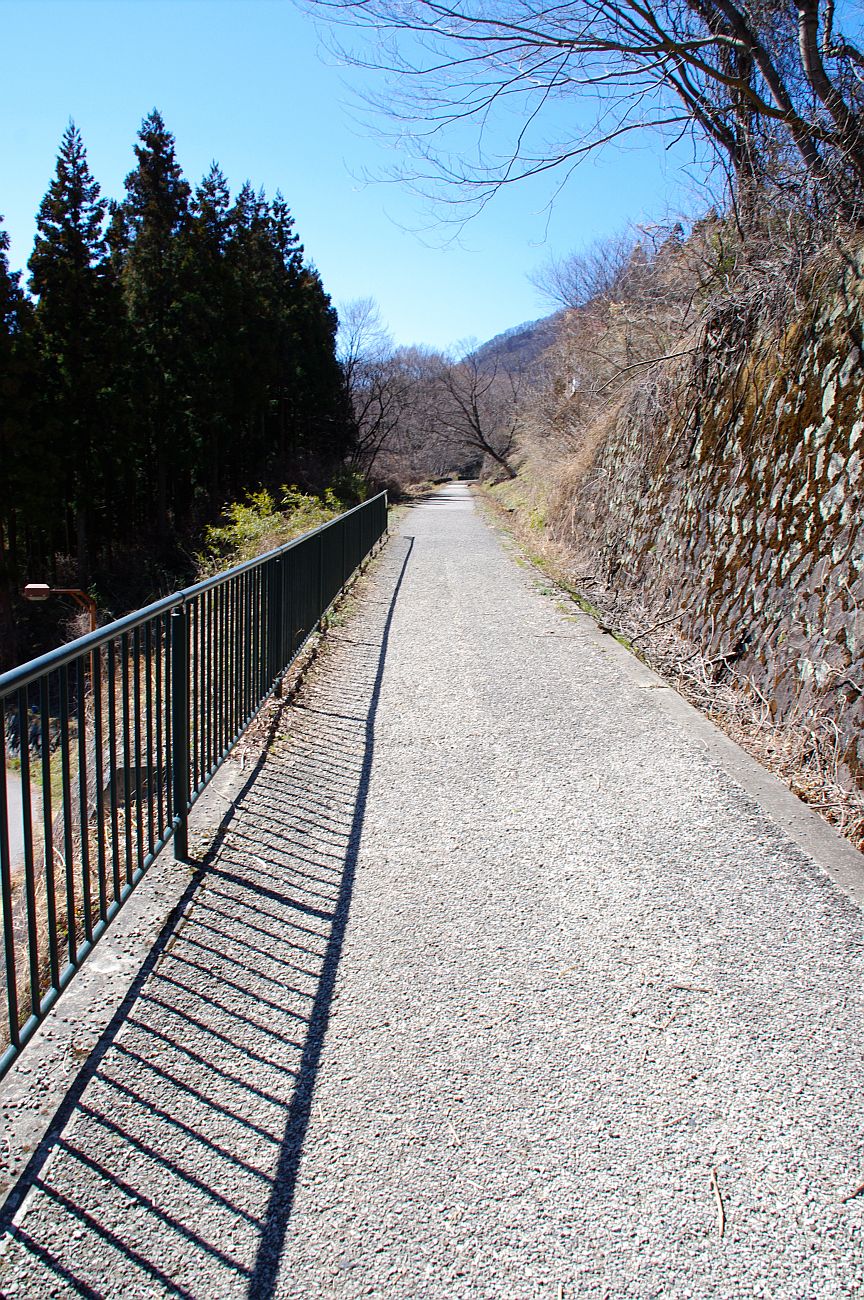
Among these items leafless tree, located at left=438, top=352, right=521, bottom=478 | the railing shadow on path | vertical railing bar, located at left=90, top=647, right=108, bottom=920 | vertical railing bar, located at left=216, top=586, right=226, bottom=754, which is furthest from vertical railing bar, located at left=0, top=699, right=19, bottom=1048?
leafless tree, located at left=438, top=352, right=521, bottom=478

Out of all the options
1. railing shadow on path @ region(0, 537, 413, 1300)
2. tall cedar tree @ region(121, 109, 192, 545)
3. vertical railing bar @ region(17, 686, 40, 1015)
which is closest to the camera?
railing shadow on path @ region(0, 537, 413, 1300)

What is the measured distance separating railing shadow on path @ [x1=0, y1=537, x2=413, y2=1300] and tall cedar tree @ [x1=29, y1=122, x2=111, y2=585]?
24.7 metres

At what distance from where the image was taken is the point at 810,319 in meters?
6.59

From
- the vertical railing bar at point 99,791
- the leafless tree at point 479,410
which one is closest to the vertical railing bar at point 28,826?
the vertical railing bar at point 99,791

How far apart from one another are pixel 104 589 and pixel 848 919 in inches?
1200

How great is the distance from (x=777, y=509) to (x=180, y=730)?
4730 mm

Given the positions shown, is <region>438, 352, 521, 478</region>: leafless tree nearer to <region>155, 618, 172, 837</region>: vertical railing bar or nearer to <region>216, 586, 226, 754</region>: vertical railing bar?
<region>216, 586, 226, 754</region>: vertical railing bar

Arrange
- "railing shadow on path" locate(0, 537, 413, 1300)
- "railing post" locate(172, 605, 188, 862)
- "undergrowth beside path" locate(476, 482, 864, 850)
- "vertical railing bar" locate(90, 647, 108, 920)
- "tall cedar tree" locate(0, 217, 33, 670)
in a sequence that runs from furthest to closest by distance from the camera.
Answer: "tall cedar tree" locate(0, 217, 33, 670) → "undergrowth beside path" locate(476, 482, 864, 850) → "railing post" locate(172, 605, 188, 862) → "vertical railing bar" locate(90, 647, 108, 920) → "railing shadow on path" locate(0, 537, 413, 1300)

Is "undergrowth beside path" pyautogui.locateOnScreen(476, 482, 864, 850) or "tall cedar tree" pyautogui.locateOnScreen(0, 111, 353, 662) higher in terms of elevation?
"tall cedar tree" pyautogui.locateOnScreen(0, 111, 353, 662)

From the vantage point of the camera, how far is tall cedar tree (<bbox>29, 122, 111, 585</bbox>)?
85.7 feet

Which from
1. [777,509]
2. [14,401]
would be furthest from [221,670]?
[14,401]

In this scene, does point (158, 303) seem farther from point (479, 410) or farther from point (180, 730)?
point (180, 730)

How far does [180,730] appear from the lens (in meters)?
3.90

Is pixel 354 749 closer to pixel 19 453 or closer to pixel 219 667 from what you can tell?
pixel 219 667
